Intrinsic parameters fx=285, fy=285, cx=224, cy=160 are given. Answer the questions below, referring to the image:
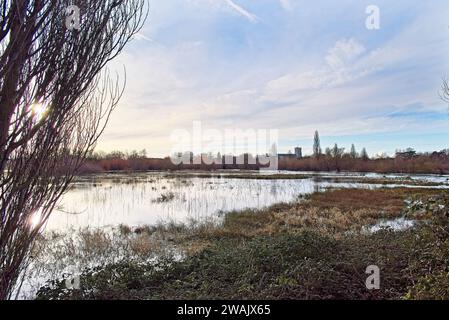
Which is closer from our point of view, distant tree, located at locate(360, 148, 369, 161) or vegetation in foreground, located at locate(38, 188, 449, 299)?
vegetation in foreground, located at locate(38, 188, 449, 299)

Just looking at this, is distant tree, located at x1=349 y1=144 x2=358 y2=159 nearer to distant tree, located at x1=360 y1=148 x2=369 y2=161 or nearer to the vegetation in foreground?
distant tree, located at x1=360 y1=148 x2=369 y2=161

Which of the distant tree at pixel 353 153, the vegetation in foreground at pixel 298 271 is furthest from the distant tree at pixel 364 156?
the vegetation in foreground at pixel 298 271

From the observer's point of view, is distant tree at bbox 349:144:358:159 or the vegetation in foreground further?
distant tree at bbox 349:144:358:159

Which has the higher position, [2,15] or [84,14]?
[84,14]

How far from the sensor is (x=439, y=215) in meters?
4.09

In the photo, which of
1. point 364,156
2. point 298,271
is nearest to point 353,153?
point 364,156

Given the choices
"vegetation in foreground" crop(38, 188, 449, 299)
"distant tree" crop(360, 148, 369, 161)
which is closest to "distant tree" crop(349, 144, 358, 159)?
"distant tree" crop(360, 148, 369, 161)

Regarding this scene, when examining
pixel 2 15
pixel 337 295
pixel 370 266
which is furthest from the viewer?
pixel 370 266

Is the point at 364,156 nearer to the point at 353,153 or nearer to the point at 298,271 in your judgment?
the point at 353,153

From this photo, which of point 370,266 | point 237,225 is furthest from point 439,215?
point 237,225

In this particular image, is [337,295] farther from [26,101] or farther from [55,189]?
[26,101]

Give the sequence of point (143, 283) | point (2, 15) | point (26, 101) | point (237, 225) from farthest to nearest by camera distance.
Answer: point (237, 225) → point (143, 283) → point (26, 101) → point (2, 15)

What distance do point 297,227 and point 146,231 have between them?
5.08 m
